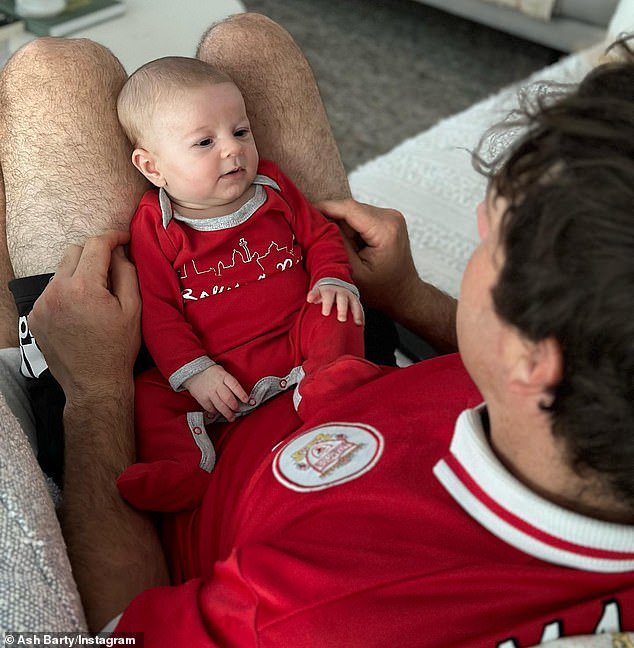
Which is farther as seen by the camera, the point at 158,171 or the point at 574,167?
the point at 158,171

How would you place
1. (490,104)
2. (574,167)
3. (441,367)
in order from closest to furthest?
(574,167), (441,367), (490,104)

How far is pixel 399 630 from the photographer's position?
72 centimetres

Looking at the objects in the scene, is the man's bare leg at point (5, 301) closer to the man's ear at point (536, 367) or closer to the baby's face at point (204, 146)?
the baby's face at point (204, 146)

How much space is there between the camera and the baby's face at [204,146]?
1221 mm

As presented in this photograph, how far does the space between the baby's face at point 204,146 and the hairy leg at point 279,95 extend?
100 mm

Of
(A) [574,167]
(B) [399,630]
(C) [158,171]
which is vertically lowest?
(B) [399,630]

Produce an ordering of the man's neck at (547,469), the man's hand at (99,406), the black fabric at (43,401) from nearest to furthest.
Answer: the man's neck at (547,469), the man's hand at (99,406), the black fabric at (43,401)

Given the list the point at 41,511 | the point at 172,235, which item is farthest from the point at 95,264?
the point at 41,511

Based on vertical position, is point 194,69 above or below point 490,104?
above

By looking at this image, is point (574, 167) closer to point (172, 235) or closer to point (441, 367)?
point (441, 367)

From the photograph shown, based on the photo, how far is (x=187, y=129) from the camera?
1.23 meters

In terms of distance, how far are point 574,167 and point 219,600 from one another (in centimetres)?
51

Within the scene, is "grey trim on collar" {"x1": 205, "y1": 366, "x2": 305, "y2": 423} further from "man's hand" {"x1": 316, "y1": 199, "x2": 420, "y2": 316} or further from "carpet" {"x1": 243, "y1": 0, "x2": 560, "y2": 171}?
"carpet" {"x1": 243, "y1": 0, "x2": 560, "y2": 171}

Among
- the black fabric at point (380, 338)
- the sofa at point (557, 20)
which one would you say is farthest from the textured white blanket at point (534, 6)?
the black fabric at point (380, 338)
